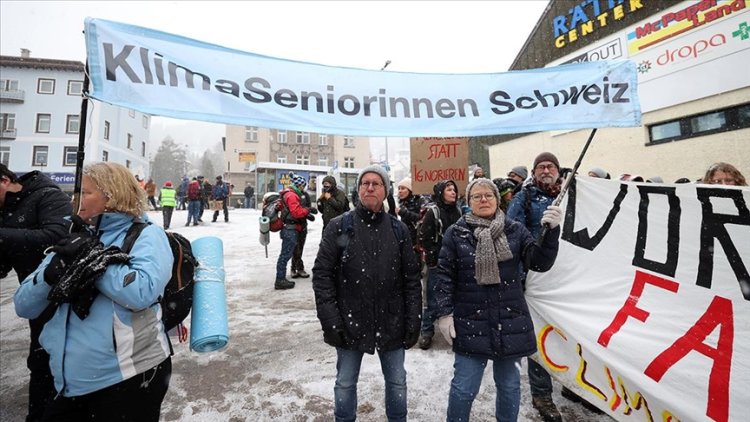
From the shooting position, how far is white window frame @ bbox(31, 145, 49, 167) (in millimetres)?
35156

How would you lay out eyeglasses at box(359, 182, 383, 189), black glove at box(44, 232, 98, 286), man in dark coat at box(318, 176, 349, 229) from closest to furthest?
black glove at box(44, 232, 98, 286), eyeglasses at box(359, 182, 383, 189), man in dark coat at box(318, 176, 349, 229)

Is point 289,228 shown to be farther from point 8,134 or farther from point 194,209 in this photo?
point 8,134

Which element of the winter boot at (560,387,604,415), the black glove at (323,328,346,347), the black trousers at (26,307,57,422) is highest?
the black glove at (323,328,346,347)

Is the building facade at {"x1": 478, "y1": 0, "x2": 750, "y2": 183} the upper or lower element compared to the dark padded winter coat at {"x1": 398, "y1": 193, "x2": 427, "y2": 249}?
upper

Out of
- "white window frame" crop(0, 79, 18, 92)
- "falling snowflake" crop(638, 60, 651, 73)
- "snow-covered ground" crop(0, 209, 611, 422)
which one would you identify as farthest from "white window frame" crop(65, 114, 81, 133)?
"falling snowflake" crop(638, 60, 651, 73)

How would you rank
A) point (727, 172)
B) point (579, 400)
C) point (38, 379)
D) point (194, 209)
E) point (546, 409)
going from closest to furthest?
point (38, 379) < point (546, 409) < point (727, 172) < point (579, 400) < point (194, 209)

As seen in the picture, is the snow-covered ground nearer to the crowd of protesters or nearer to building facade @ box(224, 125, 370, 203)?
the crowd of protesters

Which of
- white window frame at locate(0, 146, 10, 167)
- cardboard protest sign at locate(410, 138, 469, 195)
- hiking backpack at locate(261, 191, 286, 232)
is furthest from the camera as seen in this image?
white window frame at locate(0, 146, 10, 167)

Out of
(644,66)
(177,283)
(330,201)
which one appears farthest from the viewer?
(644,66)

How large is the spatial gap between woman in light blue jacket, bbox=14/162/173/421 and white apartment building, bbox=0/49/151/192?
134ft

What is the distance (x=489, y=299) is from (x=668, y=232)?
1.38 metres

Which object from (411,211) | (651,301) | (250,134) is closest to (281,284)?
(411,211)

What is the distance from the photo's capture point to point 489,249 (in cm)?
237

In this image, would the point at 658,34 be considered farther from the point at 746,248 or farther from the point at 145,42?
the point at 145,42
